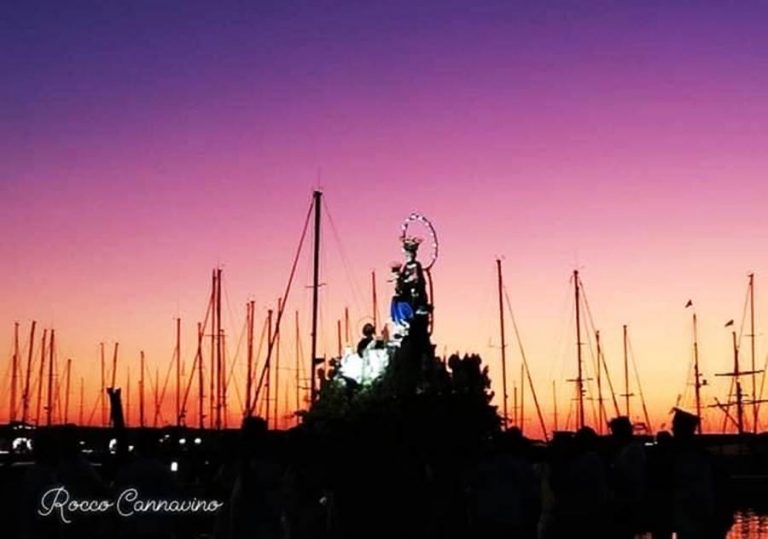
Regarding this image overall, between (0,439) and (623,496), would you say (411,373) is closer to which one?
(623,496)

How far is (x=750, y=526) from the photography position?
27547mm

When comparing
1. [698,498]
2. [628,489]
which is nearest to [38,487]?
[698,498]

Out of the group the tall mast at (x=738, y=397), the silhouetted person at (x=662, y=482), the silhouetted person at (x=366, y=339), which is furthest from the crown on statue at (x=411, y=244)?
the tall mast at (x=738, y=397)

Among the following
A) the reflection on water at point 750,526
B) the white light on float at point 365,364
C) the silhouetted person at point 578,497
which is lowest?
the reflection on water at point 750,526

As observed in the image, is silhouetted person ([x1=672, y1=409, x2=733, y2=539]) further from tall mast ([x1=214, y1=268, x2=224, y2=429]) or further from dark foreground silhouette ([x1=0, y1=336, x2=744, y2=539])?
tall mast ([x1=214, y1=268, x2=224, y2=429])

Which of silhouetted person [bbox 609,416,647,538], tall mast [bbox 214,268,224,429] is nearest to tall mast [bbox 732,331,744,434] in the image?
tall mast [bbox 214,268,224,429]

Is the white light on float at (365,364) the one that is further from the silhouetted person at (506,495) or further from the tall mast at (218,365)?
the tall mast at (218,365)

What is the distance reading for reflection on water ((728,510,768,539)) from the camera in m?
24.8

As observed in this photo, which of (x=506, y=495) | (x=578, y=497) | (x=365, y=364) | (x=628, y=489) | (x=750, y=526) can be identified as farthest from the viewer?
(x=750, y=526)

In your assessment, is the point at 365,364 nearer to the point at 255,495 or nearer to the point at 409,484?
the point at 409,484

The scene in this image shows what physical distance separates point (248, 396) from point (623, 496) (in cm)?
4834

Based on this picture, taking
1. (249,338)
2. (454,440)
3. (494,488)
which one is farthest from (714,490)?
(249,338)

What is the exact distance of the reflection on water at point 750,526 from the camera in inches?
977

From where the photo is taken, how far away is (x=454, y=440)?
20109 millimetres
